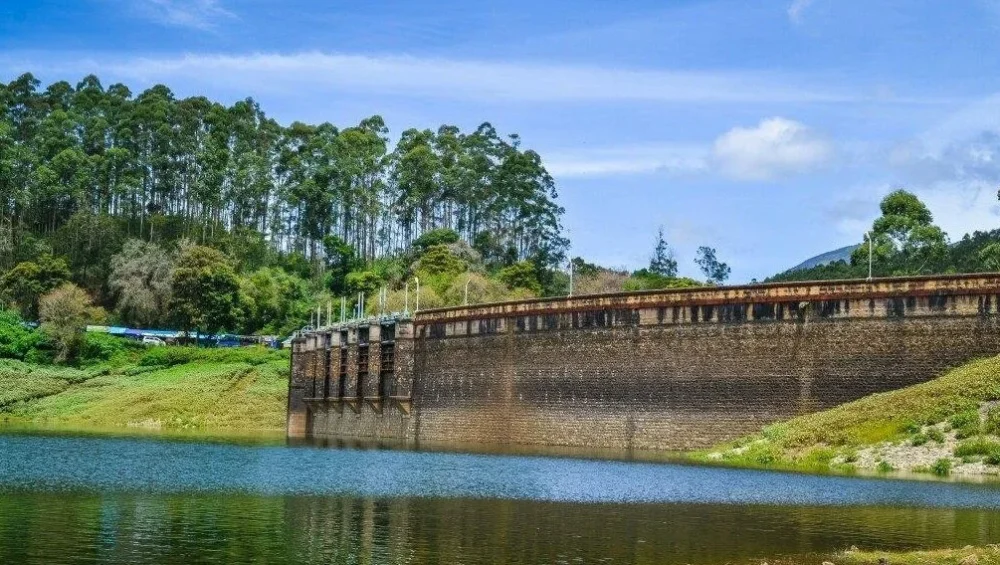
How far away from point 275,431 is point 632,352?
36168 mm

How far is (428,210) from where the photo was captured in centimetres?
14188

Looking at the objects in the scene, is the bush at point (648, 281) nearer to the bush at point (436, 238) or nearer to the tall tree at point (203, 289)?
the bush at point (436, 238)

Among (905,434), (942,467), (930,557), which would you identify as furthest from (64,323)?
(930,557)

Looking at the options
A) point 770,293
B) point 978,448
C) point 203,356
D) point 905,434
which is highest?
point 770,293

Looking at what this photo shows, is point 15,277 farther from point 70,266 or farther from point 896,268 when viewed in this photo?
point 896,268

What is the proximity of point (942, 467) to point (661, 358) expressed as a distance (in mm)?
19495

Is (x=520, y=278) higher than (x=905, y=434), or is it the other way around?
A: (x=520, y=278)

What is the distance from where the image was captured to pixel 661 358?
6800 cm

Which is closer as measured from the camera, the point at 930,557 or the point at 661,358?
the point at 930,557

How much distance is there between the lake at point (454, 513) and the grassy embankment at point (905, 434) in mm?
5225

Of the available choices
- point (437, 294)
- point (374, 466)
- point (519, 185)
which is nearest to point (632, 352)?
point (374, 466)

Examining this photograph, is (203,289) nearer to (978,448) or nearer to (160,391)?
(160,391)

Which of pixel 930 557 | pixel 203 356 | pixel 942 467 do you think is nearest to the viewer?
pixel 930 557

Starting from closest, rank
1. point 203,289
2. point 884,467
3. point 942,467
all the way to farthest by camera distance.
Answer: point 942,467, point 884,467, point 203,289
